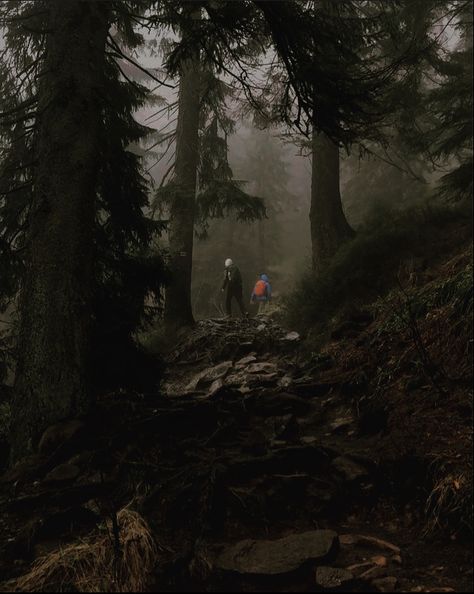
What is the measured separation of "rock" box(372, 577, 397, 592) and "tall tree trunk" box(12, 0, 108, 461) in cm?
317

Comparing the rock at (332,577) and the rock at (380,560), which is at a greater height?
the rock at (332,577)

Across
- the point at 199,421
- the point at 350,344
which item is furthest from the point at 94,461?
the point at 350,344

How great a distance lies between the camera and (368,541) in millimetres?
2365

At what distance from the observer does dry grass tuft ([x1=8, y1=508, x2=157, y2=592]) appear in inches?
81.5

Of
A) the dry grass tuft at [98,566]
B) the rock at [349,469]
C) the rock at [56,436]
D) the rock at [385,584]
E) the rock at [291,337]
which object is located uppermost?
the rock at [291,337]

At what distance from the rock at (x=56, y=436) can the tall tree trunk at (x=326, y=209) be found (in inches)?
318

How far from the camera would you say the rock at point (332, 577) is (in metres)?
1.97

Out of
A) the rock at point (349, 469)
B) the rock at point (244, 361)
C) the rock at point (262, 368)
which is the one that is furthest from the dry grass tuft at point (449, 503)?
the rock at point (244, 361)

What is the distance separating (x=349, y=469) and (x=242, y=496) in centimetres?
80

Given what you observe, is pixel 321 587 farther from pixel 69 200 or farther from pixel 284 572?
pixel 69 200

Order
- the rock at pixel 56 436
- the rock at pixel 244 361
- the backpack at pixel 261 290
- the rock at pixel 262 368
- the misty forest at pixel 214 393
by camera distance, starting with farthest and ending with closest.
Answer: the backpack at pixel 261 290, the rock at pixel 244 361, the rock at pixel 262 368, the rock at pixel 56 436, the misty forest at pixel 214 393

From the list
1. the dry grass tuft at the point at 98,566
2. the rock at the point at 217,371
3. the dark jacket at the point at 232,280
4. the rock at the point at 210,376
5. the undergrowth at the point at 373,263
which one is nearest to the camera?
the dry grass tuft at the point at 98,566

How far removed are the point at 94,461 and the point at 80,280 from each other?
2.03m

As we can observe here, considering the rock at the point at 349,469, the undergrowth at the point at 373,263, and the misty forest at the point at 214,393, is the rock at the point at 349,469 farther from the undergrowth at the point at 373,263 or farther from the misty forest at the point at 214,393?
the undergrowth at the point at 373,263
